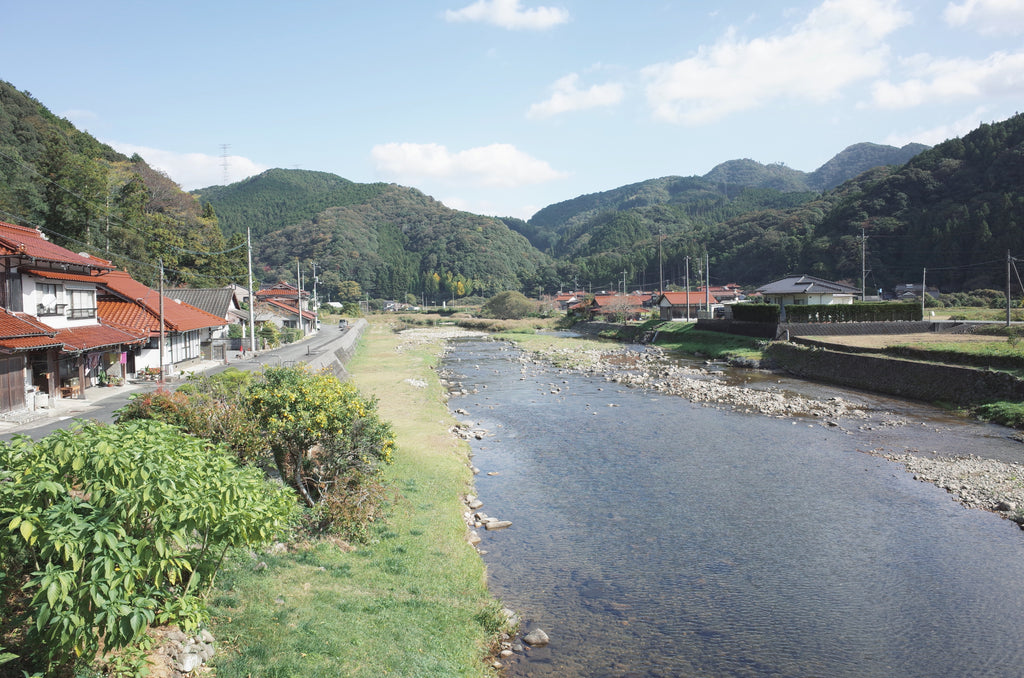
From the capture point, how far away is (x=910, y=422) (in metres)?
23.5

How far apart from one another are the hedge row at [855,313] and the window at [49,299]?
4456 centimetres

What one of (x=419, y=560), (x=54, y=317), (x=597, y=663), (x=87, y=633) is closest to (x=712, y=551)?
(x=597, y=663)

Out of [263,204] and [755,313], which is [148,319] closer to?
[755,313]

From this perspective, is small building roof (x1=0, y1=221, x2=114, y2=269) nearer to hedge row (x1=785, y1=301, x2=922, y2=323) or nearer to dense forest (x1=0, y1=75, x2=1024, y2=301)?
dense forest (x1=0, y1=75, x2=1024, y2=301)

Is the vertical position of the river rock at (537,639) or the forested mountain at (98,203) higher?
the forested mountain at (98,203)

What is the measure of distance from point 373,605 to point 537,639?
2668 mm

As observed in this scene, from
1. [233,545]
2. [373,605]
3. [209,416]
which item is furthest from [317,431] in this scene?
[233,545]

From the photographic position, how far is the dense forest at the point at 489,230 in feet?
148

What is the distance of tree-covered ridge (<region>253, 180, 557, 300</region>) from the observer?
146 metres

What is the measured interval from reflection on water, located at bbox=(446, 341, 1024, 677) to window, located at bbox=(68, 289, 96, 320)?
61.9 ft

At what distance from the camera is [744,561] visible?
39.5 ft

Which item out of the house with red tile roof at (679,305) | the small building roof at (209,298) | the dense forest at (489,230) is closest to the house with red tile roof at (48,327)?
the dense forest at (489,230)

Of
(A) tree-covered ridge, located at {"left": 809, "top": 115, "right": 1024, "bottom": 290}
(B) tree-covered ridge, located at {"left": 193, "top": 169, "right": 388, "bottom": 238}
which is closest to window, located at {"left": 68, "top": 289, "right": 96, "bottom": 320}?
(A) tree-covered ridge, located at {"left": 809, "top": 115, "right": 1024, "bottom": 290}

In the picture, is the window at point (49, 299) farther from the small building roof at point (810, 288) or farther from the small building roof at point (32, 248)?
the small building roof at point (810, 288)
